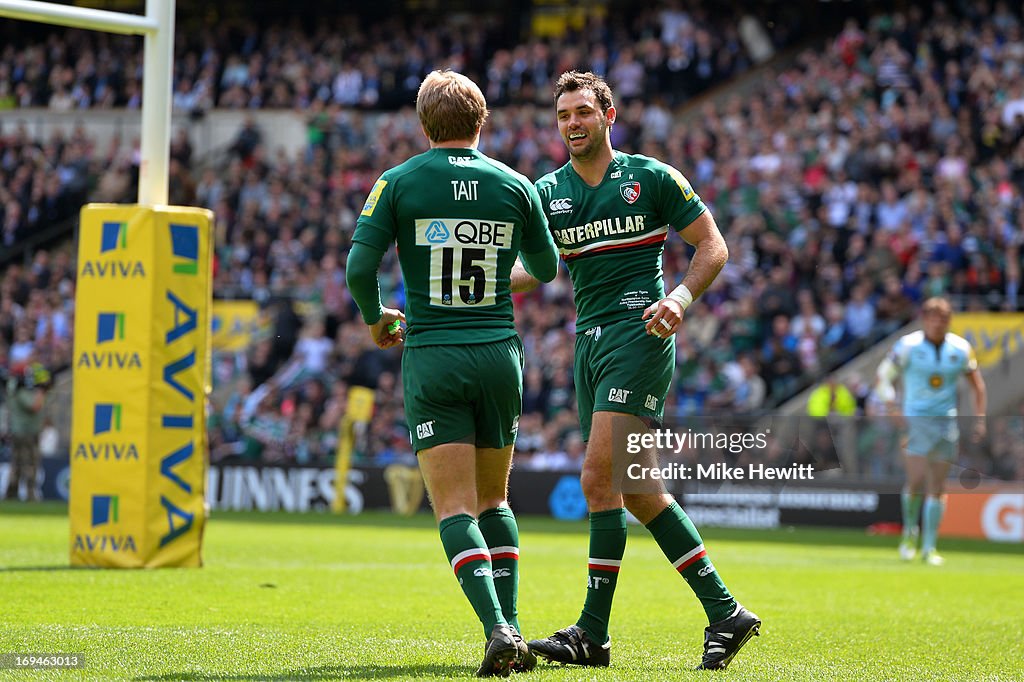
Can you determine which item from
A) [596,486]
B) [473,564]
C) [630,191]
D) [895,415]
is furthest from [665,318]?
[895,415]

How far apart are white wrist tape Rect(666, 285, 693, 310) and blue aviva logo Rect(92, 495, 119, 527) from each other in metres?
5.53

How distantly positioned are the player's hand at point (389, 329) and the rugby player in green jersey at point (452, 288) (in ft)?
0.06

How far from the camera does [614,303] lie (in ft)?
21.1

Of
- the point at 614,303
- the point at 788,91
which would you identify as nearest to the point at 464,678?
the point at 614,303

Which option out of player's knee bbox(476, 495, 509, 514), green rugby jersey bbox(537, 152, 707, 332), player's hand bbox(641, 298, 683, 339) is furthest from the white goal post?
player's hand bbox(641, 298, 683, 339)

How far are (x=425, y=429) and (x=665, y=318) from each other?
1.12 metres

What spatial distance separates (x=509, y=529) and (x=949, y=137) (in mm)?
19517

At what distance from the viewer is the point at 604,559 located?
637cm

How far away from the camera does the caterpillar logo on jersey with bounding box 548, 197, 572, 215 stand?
6.56 m

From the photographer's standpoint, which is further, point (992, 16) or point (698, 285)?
point (992, 16)

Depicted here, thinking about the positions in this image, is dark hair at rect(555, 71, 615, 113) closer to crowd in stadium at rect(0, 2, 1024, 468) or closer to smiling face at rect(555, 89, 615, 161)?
smiling face at rect(555, 89, 615, 161)

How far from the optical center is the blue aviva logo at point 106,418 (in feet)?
33.8

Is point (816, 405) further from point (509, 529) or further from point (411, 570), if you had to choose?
point (509, 529)

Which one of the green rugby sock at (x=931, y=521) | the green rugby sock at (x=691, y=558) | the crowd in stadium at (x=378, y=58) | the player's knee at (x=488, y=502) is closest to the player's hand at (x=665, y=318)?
the green rugby sock at (x=691, y=558)
